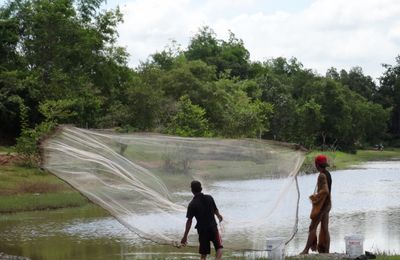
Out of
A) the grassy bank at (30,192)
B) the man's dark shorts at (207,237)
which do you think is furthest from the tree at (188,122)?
the man's dark shorts at (207,237)

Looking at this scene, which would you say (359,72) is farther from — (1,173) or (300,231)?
(300,231)

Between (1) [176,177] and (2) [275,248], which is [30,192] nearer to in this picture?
(1) [176,177]

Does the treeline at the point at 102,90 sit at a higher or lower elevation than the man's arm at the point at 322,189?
higher

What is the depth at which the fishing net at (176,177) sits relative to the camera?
11305 millimetres

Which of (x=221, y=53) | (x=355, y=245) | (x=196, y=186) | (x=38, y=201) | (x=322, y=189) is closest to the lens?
(x=196, y=186)

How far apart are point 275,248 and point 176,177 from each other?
7.51 ft

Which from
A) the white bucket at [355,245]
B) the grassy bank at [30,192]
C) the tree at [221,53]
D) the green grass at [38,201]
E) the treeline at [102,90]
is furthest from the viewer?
the tree at [221,53]

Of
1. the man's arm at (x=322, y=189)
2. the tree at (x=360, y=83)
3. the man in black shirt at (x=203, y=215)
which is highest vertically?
the tree at (x=360, y=83)

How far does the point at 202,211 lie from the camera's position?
1036 cm

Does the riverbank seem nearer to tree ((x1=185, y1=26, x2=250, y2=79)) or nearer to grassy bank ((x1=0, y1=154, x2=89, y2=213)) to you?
grassy bank ((x1=0, y1=154, x2=89, y2=213))

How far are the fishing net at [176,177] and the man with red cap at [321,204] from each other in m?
0.42

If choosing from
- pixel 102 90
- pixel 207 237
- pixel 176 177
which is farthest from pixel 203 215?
pixel 102 90

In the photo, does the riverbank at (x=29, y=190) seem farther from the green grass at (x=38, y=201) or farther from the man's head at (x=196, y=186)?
the man's head at (x=196, y=186)

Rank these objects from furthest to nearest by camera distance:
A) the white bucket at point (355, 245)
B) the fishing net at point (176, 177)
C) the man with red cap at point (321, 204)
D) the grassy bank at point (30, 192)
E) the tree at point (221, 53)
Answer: the tree at point (221, 53) < the grassy bank at point (30, 192) < the man with red cap at point (321, 204) < the fishing net at point (176, 177) < the white bucket at point (355, 245)
